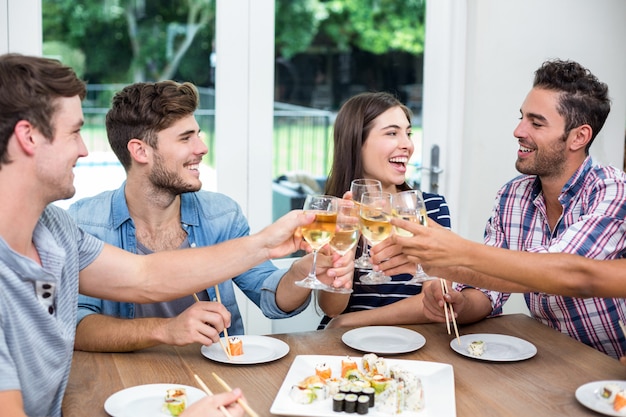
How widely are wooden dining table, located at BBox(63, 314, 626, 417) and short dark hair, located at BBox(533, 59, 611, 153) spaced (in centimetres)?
86

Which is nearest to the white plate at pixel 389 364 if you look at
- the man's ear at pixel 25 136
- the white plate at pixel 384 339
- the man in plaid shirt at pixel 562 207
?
the white plate at pixel 384 339

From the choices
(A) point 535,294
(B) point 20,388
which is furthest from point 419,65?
(B) point 20,388

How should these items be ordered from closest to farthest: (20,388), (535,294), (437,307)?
(20,388) < (437,307) < (535,294)

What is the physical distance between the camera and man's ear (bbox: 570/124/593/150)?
2.66 m

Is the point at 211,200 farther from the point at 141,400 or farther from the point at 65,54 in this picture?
the point at 65,54

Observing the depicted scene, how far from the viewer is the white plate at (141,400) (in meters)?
1.63

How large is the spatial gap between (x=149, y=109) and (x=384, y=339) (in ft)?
3.69

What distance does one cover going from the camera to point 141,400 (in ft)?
5.60

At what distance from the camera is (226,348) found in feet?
6.67

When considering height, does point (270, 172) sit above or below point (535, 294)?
above

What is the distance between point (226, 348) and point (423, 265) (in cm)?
58

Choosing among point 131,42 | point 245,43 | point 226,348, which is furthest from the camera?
point 131,42

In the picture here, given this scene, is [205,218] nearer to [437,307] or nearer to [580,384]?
[437,307]

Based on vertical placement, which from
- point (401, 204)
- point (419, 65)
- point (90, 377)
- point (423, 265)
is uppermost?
point (419, 65)
